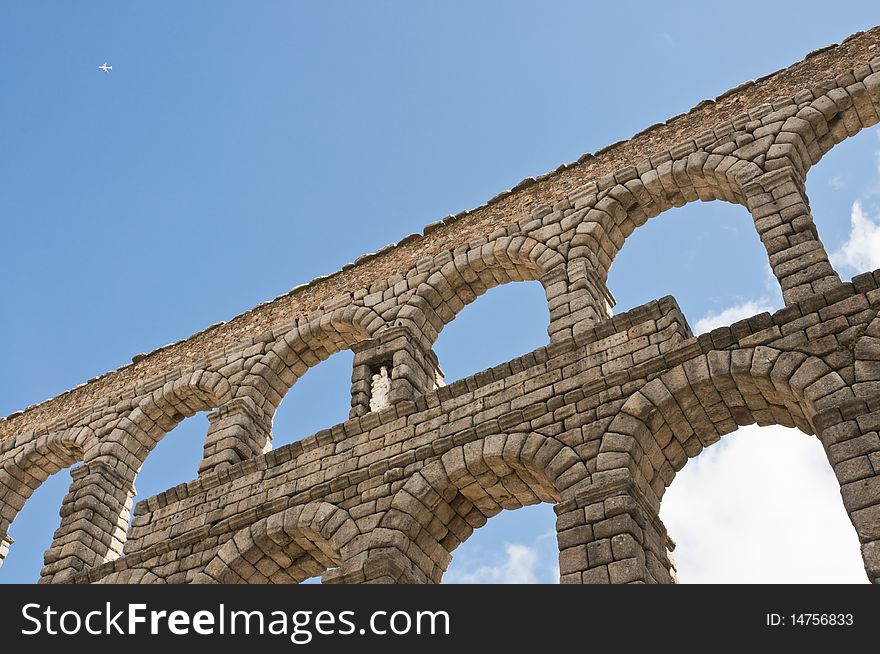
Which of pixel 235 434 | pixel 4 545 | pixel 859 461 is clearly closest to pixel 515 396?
pixel 859 461

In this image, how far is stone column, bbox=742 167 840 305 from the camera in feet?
33.7

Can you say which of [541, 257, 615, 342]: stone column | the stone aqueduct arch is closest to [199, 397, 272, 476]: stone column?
the stone aqueduct arch

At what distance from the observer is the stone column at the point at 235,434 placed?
503 inches

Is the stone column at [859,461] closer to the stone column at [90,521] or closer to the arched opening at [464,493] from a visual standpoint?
the arched opening at [464,493]

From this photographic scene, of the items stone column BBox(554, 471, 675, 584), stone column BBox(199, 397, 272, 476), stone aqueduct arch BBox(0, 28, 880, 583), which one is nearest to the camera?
stone column BBox(554, 471, 675, 584)

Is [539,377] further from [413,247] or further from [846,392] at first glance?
[413,247]

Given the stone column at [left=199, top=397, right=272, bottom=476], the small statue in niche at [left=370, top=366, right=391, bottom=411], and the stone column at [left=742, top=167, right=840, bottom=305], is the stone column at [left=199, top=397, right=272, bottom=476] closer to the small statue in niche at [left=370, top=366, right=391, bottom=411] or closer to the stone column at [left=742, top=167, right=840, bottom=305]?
the small statue in niche at [left=370, top=366, right=391, bottom=411]

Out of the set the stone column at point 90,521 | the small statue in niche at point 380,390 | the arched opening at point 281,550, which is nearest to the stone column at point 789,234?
the small statue in niche at point 380,390

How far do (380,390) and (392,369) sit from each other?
368mm

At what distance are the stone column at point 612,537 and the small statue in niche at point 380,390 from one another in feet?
11.1

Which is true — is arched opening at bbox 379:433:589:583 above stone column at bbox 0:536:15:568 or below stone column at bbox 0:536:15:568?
below

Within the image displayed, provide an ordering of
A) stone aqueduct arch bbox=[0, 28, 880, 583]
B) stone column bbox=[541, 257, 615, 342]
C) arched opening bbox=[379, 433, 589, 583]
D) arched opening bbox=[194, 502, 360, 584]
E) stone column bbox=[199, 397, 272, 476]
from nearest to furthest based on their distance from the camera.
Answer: stone aqueduct arch bbox=[0, 28, 880, 583] → arched opening bbox=[379, 433, 589, 583] → arched opening bbox=[194, 502, 360, 584] → stone column bbox=[541, 257, 615, 342] → stone column bbox=[199, 397, 272, 476]

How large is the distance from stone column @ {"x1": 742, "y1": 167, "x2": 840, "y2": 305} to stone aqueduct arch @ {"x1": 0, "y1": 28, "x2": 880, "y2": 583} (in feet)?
0.09

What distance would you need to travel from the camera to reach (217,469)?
484 inches
